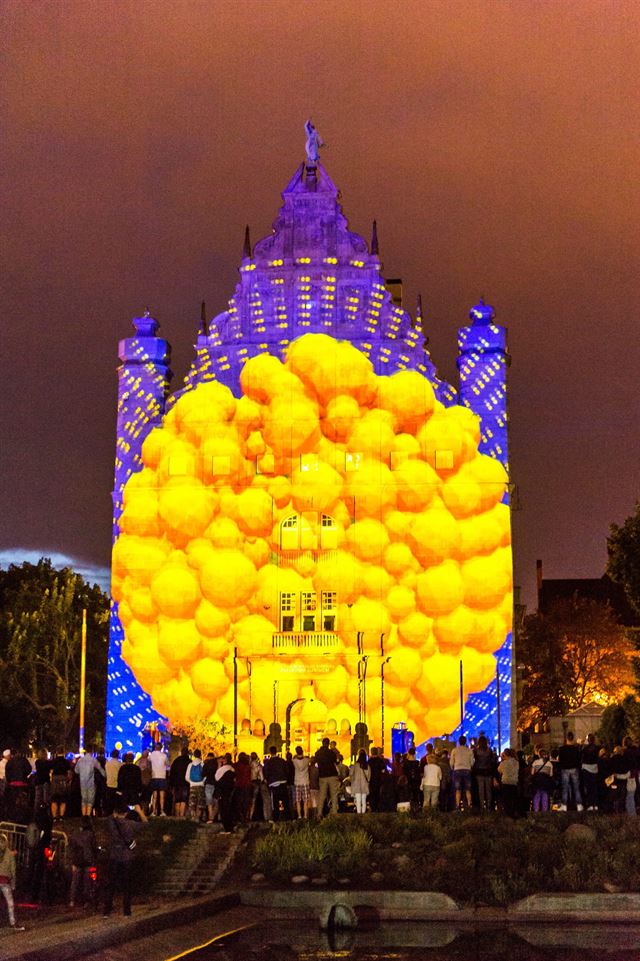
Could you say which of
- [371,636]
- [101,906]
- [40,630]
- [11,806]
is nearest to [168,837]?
[11,806]

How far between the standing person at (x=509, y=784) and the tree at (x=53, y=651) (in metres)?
31.8

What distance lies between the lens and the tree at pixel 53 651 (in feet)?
184

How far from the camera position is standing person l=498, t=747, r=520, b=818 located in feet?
76.8

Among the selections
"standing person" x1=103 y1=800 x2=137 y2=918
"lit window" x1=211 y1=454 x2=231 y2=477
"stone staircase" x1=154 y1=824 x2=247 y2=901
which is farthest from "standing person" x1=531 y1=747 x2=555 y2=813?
"lit window" x1=211 y1=454 x2=231 y2=477

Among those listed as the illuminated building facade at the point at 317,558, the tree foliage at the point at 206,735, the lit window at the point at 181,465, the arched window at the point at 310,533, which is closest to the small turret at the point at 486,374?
the illuminated building facade at the point at 317,558

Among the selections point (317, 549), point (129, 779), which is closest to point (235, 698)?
point (317, 549)

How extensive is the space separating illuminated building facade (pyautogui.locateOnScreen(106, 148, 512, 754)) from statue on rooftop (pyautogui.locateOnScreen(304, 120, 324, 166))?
374 inches

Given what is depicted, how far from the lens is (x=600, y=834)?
69.6 ft

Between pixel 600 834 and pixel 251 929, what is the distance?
21.6 feet

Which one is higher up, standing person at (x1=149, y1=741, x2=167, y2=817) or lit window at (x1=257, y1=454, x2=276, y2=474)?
lit window at (x1=257, y1=454, x2=276, y2=474)

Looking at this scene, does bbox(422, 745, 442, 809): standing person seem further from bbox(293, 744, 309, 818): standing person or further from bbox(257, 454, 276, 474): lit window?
bbox(257, 454, 276, 474): lit window

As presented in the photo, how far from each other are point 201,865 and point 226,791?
3.01m

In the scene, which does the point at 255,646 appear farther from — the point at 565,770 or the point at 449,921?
the point at 449,921

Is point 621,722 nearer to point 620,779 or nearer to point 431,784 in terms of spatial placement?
point 620,779
